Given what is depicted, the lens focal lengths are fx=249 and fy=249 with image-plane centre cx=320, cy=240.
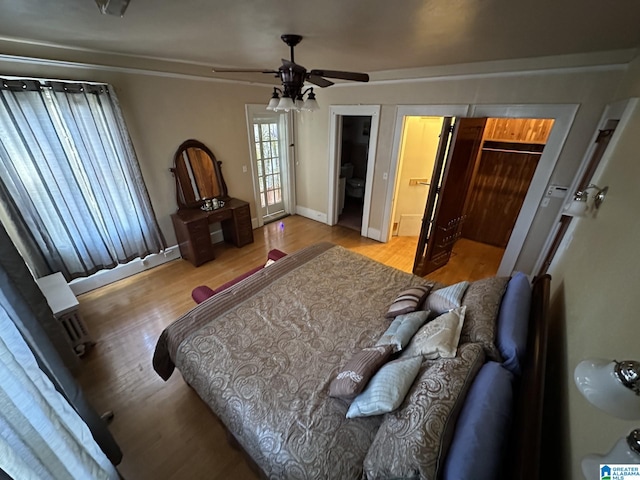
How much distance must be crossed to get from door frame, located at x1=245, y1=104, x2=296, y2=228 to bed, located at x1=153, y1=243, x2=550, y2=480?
2688 mm

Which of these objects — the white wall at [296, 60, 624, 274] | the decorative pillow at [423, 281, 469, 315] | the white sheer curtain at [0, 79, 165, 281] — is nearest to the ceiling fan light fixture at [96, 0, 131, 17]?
the white sheer curtain at [0, 79, 165, 281]

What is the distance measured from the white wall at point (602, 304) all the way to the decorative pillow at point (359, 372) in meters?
0.71

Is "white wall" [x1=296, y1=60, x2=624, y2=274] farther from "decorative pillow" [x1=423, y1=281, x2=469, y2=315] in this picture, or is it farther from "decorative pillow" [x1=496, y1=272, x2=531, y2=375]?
"decorative pillow" [x1=423, y1=281, x2=469, y2=315]

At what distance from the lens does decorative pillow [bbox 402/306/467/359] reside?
1238 mm

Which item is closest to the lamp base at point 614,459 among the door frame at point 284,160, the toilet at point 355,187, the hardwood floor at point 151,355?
the hardwood floor at point 151,355

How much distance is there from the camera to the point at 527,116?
2.54 meters

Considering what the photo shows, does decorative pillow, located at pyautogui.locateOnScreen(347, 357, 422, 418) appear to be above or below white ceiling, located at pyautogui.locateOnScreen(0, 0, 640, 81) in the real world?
below

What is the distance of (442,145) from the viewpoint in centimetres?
279

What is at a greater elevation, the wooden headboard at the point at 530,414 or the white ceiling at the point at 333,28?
the white ceiling at the point at 333,28

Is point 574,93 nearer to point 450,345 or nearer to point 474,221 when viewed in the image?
point 474,221

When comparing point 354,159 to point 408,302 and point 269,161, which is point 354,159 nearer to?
point 269,161

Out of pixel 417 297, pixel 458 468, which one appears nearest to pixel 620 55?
pixel 417 297

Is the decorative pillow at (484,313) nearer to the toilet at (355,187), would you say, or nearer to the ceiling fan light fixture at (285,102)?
the ceiling fan light fixture at (285,102)

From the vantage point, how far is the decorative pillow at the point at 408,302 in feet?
5.62
